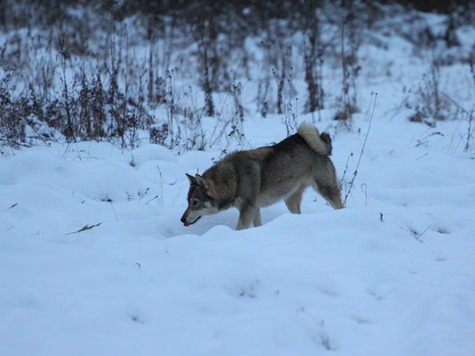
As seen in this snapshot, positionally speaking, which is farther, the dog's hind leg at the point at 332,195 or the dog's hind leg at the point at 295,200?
the dog's hind leg at the point at 295,200

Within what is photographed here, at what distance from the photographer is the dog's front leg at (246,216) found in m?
6.16

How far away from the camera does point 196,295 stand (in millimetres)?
3412

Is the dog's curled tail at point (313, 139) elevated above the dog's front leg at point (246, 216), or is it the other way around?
the dog's curled tail at point (313, 139)

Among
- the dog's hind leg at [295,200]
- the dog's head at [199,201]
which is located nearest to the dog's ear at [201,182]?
the dog's head at [199,201]

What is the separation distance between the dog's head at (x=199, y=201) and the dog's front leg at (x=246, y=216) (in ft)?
1.10

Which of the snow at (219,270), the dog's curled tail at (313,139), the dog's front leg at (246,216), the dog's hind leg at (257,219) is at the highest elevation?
the dog's curled tail at (313,139)

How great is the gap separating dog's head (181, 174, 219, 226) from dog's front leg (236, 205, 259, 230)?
0.33 m

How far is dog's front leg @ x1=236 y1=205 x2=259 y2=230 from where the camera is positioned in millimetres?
6164

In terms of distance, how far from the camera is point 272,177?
21.2 ft

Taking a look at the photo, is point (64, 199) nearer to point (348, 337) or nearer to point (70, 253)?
point (70, 253)

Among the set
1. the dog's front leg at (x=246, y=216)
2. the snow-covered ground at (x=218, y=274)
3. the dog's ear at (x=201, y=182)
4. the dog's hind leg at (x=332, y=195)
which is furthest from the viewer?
the dog's hind leg at (x=332, y=195)

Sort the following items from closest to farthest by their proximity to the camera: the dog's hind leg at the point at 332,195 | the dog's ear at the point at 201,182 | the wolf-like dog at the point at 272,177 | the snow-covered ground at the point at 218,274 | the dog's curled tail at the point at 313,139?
the snow-covered ground at the point at 218,274, the dog's ear at the point at 201,182, the wolf-like dog at the point at 272,177, the dog's hind leg at the point at 332,195, the dog's curled tail at the point at 313,139

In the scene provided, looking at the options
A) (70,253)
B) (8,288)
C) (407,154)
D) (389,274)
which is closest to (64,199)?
(70,253)

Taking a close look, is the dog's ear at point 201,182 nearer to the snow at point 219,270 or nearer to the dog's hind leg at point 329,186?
the snow at point 219,270
